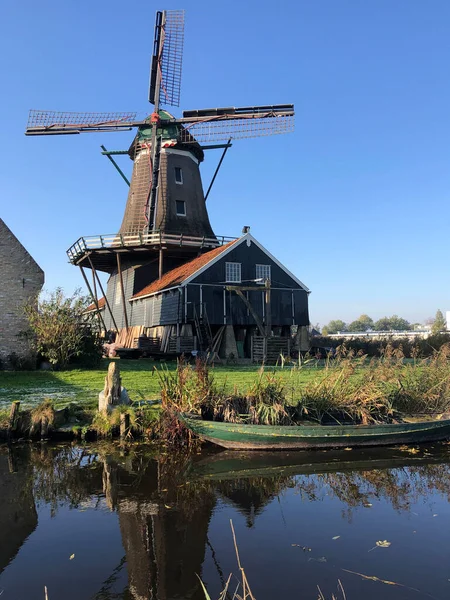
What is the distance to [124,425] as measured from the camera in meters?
10.7

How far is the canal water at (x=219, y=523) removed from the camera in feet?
16.6

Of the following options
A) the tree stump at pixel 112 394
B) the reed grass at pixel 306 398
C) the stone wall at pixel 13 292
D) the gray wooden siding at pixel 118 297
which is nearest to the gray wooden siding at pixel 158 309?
the gray wooden siding at pixel 118 297

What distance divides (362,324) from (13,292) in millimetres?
153209

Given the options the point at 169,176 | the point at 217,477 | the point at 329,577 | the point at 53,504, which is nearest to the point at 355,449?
the point at 217,477

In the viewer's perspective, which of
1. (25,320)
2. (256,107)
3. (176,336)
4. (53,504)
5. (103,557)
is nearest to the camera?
(103,557)

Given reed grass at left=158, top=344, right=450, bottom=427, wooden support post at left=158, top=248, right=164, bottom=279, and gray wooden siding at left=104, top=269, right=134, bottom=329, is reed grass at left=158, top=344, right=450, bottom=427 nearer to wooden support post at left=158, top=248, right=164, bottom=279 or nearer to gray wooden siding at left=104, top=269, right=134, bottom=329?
wooden support post at left=158, top=248, right=164, bottom=279

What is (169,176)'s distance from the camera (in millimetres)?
33438

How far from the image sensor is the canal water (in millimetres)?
5051

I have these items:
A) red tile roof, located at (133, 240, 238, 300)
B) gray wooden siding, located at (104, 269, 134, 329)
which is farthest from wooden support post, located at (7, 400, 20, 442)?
gray wooden siding, located at (104, 269, 134, 329)

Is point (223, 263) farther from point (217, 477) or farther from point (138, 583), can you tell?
point (138, 583)

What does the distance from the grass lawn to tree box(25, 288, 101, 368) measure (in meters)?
1.02

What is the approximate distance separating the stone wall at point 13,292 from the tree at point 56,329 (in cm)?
46

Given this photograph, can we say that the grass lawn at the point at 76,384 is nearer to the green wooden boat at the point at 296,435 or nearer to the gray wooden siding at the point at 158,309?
the green wooden boat at the point at 296,435

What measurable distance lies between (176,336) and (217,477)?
60.6ft
